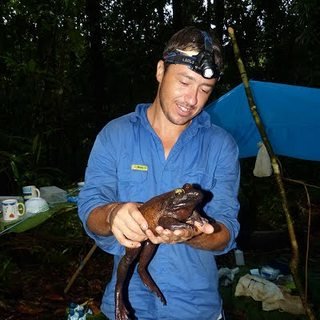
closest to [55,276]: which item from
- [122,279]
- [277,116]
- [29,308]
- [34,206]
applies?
[29,308]

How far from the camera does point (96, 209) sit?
1.71 m

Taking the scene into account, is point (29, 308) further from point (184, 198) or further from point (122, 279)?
point (184, 198)

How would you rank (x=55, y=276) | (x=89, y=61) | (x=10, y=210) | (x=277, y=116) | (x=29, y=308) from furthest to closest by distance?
(x=89, y=61) → (x=55, y=276) → (x=29, y=308) → (x=277, y=116) → (x=10, y=210)

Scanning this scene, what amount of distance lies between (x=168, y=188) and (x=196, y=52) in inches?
27.5

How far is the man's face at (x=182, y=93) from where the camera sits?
6.34ft

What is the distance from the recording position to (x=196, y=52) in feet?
6.42

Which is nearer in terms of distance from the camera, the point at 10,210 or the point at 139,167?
the point at 139,167

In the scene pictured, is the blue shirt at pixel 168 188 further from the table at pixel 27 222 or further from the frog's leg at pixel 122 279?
the table at pixel 27 222

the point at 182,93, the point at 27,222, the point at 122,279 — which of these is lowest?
the point at 27,222

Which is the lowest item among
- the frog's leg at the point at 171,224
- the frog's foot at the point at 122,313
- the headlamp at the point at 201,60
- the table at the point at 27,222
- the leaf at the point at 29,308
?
the leaf at the point at 29,308

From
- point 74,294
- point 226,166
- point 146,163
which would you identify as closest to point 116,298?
point 146,163

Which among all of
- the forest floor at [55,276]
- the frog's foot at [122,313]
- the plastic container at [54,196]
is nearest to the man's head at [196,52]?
the frog's foot at [122,313]

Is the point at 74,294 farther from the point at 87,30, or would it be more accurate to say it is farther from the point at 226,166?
the point at 87,30

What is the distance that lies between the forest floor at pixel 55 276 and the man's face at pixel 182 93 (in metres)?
3.37
